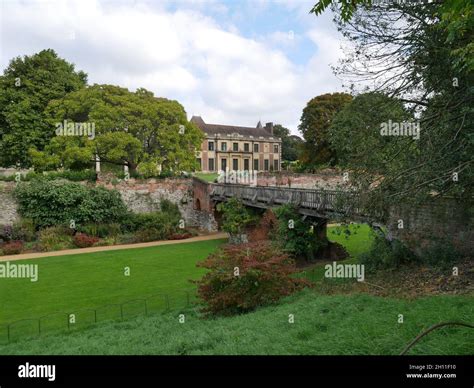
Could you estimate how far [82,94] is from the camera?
110 ft

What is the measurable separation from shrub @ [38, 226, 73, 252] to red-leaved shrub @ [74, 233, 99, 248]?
0.45 metres

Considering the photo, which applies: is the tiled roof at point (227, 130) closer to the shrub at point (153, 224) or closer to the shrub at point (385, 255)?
the shrub at point (153, 224)

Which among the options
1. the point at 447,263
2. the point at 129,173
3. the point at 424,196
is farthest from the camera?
the point at 129,173

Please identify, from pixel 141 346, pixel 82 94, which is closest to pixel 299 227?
pixel 141 346

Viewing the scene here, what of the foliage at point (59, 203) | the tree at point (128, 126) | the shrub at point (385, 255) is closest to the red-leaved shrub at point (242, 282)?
the shrub at point (385, 255)

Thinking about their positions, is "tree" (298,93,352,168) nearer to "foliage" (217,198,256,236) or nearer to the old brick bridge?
"foliage" (217,198,256,236)

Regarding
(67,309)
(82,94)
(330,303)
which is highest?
(82,94)

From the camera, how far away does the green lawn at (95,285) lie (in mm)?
14078

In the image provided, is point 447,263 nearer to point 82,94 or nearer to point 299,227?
point 299,227

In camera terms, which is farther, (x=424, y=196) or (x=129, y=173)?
(x=129, y=173)

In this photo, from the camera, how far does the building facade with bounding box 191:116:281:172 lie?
64188 mm
